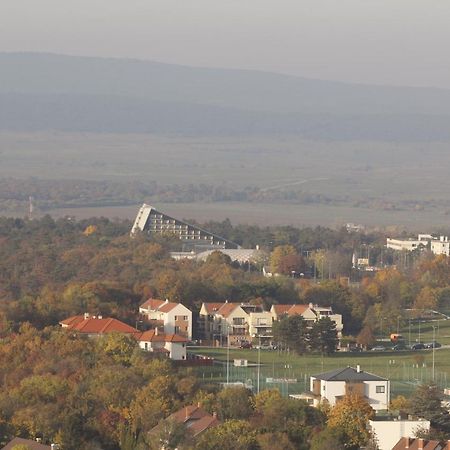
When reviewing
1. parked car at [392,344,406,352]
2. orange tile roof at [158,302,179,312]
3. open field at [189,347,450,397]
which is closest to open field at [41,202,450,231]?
orange tile roof at [158,302,179,312]

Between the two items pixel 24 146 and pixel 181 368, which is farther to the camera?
pixel 24 146

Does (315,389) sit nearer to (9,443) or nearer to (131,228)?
(9,443)

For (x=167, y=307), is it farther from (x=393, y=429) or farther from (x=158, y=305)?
(x=393, y=429)

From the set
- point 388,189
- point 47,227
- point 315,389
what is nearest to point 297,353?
point 315,389

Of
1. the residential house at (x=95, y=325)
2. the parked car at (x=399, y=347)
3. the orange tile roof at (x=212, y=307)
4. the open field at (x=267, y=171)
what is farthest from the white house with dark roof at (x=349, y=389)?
the open field at (x=267, y=171)

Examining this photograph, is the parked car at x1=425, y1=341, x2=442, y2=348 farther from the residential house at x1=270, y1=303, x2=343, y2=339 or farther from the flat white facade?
the flat white facade
